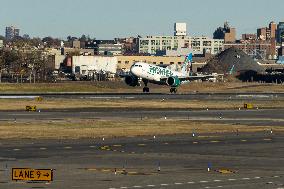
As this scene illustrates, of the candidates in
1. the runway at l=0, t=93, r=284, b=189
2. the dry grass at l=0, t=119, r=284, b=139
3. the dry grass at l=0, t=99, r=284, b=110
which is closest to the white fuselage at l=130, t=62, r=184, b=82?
the dry grass at l=0, t=99, r=284, b=110

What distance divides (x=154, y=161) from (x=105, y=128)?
28.8 m

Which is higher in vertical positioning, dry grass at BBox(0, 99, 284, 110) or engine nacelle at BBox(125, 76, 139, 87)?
engine nacelle at BBox(125, 76, 139, 87)

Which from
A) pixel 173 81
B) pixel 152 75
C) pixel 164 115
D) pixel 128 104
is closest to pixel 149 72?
pixel 152 75

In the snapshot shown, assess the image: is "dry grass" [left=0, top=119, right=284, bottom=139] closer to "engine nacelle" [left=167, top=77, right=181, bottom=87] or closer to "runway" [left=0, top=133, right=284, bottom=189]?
"runway" [left=0, top=133, right=284, bottom=189]

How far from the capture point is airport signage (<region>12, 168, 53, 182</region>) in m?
46.8

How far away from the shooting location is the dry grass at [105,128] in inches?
3162

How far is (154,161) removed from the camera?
59.6 metres

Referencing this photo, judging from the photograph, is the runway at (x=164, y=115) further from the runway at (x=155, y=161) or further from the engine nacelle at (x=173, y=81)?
the engine nacelle at (x=173, y=81)

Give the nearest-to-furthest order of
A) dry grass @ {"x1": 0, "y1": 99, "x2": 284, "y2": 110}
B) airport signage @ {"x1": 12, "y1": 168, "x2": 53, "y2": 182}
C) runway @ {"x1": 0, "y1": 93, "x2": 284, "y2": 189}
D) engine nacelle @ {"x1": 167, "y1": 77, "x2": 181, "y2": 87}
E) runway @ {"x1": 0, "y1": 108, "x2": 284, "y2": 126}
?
1. airport signage @ {"x1": 12, "y1": 168, "x2": 53, "y2": 182}
2. runway @ {"x1": 0, "y1": 93, "x2": 284, "y2": 189}
3. runway @ {"x1": 0, "y1": 108, "x2": 284, "y2": 126}
4. dry grass @ {"x1": 0, "y1": 99, "x2": 284, "y2": 110}
5. engine nacelle @ {"x1": 167, "y1": 77, "x2": 181, "y2": 87}

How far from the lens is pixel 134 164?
57562 millimetres

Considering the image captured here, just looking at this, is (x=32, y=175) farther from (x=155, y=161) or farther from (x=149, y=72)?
(x=149, y=72)

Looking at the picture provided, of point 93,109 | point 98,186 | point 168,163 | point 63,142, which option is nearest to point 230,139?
point 63,142

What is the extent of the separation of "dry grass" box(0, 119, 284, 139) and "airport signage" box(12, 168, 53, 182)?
2919 cm

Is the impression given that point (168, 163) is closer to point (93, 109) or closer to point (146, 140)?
point (146, 140)
